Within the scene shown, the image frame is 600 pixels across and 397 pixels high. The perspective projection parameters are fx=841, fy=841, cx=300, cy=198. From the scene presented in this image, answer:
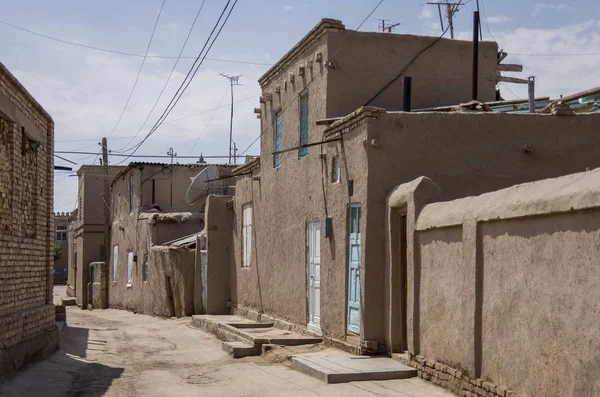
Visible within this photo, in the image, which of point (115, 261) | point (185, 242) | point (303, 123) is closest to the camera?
point (303, 123)

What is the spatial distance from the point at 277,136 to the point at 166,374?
6701 mm

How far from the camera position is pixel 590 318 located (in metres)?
6.96

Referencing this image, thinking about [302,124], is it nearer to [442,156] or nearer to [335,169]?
[335,169]

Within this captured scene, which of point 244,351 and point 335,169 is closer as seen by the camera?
point 335,169

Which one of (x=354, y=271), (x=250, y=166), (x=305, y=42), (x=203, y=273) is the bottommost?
(x=203, y=273)

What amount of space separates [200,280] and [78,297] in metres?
19.4

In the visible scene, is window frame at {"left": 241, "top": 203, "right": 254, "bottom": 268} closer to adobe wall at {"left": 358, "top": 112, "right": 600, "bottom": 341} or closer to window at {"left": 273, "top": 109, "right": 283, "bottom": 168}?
window at {"left": 273, "top": 109, "right": 283, "bottom": 168}

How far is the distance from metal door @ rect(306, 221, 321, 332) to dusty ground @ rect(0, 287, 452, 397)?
1.10 metres

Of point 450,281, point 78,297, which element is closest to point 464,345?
point 450,281

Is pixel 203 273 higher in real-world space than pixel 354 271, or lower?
lower

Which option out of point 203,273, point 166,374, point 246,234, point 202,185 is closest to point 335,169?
point 166,374

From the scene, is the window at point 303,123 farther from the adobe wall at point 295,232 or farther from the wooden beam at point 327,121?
the wooden beam at point 327,121

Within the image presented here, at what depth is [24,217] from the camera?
45.4 feet

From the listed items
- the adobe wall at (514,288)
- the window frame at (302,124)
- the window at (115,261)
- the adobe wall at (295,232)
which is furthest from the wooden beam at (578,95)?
the window at (115,261)
